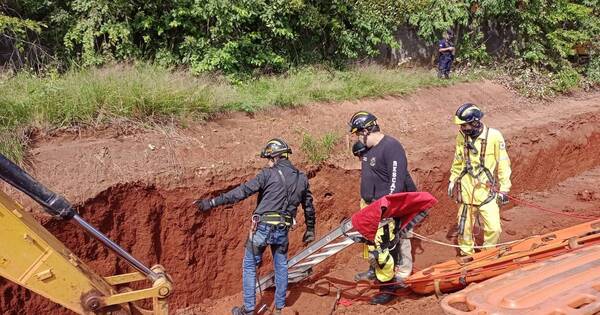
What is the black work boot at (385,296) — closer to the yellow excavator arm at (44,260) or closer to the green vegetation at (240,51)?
the yellow excavator arm at (44,260)

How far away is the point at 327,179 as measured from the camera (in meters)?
7.48

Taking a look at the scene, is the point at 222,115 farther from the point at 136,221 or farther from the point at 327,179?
the point at 136,221

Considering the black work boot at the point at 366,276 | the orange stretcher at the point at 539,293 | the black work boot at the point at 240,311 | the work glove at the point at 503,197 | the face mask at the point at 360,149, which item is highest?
the face mask at the point at 360,149

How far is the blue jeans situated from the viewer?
18.2ft

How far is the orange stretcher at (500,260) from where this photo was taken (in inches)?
200

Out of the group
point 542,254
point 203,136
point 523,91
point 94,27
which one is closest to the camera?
point 542,254

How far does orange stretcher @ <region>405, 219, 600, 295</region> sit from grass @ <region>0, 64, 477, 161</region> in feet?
12.7

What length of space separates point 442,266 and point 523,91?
8421 mm

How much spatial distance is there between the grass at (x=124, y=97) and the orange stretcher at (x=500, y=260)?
12.7 feet

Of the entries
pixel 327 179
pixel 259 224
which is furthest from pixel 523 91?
pixel 259 224

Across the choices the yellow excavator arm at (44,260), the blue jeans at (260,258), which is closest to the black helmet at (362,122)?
the blue jeans at (260,258)

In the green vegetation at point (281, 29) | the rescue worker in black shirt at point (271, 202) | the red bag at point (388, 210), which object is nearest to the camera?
the red bag at point (388, 210)

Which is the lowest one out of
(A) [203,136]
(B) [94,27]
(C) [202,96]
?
(A) [203,136]

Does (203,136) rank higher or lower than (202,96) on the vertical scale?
lower
